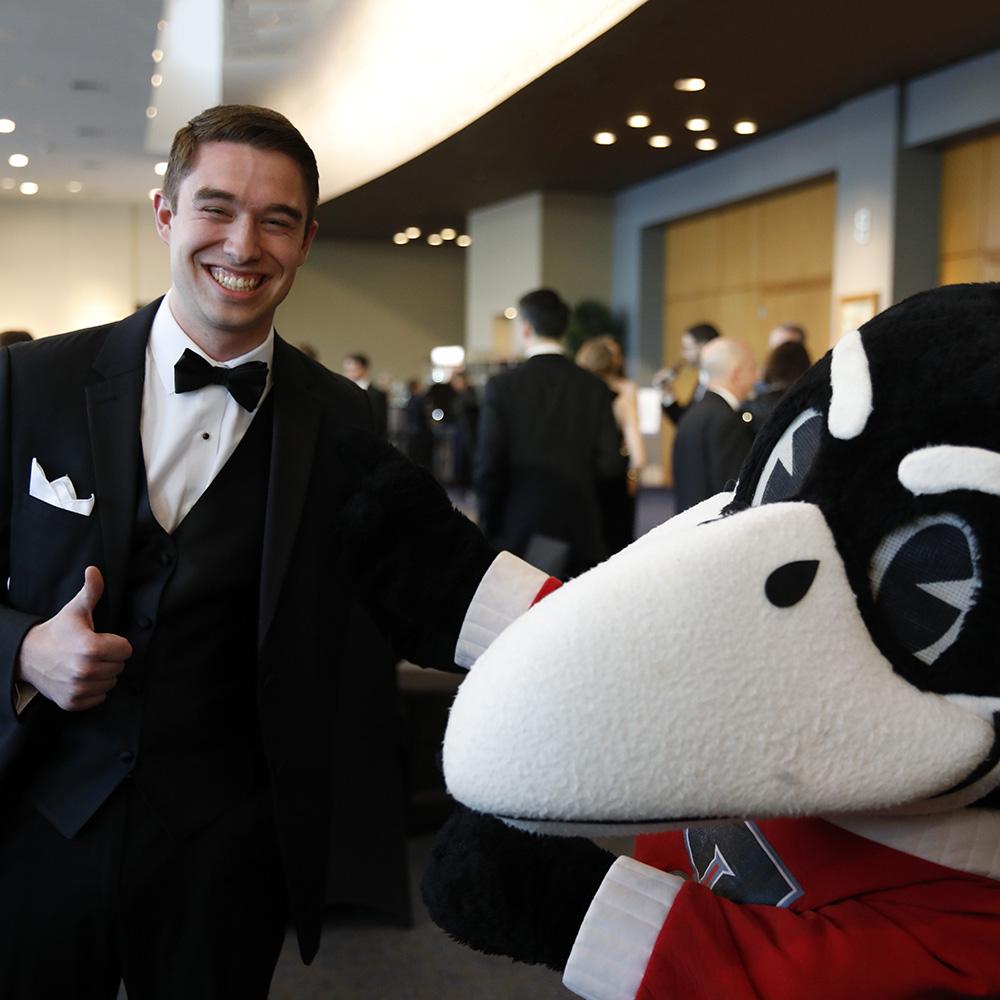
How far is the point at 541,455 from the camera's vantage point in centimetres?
460

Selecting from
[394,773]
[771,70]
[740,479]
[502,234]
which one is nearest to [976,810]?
[740,479]

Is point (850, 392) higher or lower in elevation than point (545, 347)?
lower

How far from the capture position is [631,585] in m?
0.77

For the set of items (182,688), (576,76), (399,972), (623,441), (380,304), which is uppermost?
(576,76)

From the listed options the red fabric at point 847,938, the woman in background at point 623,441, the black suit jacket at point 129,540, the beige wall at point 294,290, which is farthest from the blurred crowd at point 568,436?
the beige wall at point 294,290

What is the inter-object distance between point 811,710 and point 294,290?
20146mm

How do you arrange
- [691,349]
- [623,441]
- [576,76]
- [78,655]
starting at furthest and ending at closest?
[576,76], [691,349], [623,441], [78,655]

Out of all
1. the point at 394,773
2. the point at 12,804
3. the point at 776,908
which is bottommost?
the point at 394,773

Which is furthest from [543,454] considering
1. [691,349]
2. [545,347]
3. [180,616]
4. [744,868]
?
[744,868]

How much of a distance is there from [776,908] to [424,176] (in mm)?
13855

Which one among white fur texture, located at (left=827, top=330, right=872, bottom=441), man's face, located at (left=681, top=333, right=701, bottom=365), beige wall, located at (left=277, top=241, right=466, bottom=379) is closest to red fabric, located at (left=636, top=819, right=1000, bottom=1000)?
white fur texture, located at (left=827, top=330, right=872, bottom=441)

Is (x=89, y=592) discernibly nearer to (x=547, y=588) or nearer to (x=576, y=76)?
(x=547, y=588)

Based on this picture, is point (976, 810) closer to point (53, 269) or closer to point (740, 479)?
point (740, 479)

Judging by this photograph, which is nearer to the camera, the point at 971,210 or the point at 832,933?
the point at 832,933
